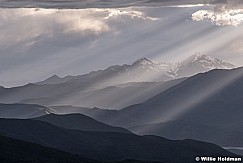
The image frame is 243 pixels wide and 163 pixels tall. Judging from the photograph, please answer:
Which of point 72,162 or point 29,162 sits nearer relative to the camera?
point 29,162

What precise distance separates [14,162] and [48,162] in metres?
10.4

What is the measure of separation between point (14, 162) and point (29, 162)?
6.87 metres

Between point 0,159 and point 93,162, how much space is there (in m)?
29.5

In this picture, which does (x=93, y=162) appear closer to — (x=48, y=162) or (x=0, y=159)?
(x=48, y=162)

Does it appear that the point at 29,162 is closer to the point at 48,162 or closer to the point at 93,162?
the point at 48,162

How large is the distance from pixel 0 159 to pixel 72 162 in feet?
74.9

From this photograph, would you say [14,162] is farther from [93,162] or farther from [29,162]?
[93,162]

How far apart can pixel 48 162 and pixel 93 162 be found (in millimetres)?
14971

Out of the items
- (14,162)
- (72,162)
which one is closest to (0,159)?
(14,162)

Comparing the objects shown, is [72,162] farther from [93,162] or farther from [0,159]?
[0,159]

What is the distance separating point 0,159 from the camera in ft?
634

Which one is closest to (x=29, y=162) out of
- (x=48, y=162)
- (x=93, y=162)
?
(x=48, y=162)

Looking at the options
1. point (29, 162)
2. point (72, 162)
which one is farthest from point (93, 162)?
point (29, 162)

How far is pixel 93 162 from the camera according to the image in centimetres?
19338
